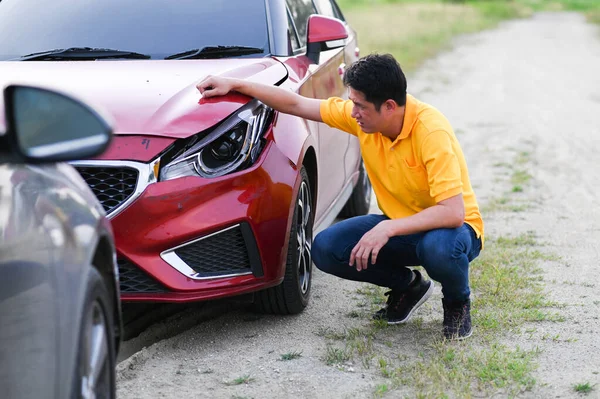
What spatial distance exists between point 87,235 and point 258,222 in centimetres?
157

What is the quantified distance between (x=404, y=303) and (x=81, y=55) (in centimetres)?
201

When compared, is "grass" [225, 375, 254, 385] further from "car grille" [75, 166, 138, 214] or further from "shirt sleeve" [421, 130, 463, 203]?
"shirt sleeve" [421, 130, 463, 203]

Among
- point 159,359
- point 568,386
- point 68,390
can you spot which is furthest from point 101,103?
point 568,386

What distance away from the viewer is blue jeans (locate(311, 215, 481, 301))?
4.29 m

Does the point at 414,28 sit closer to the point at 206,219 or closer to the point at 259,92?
the point at 259,92

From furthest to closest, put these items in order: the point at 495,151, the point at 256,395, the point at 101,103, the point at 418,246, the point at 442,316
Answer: the point at 495,151
the point at 442,316
the point at 418,246
the point at 101,103
the point at 256,395

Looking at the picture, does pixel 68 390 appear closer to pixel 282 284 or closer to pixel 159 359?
pixel 159 359

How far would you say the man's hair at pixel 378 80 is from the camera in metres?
4.28

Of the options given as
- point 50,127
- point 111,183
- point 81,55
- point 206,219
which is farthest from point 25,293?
point 81,55

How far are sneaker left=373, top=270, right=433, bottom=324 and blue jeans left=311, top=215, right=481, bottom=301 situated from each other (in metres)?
0.04

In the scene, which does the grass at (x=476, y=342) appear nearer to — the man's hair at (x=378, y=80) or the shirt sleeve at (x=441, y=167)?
the shirt sleeve at (x=441, y=167)

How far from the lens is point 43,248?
7.72ft

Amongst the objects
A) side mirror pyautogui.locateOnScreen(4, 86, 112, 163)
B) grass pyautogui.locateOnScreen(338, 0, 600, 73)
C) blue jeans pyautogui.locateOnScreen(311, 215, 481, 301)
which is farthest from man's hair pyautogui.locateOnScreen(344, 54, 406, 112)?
grass pyautogui.locateOnScreen(338, 0, 600, 73)

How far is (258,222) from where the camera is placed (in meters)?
4.10
